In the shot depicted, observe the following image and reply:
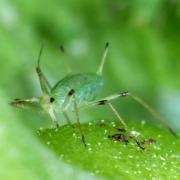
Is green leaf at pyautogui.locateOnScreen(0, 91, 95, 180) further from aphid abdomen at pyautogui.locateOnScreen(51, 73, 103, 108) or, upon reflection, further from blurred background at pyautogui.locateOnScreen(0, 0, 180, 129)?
blurred background at pyautogui.locateOnScreen(0, 0, 180, 129)

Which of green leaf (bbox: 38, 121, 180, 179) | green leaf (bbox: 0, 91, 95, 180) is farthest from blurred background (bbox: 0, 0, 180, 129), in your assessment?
green leaf (bbox: 0, 91, 95, 180)

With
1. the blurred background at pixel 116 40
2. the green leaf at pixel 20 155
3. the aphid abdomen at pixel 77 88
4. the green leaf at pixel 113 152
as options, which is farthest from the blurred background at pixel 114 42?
the green leaf at pixel 20 155

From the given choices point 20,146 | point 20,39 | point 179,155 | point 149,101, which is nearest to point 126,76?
point 149,101

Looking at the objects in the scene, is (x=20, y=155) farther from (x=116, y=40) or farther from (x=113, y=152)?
(x=116, y=40)

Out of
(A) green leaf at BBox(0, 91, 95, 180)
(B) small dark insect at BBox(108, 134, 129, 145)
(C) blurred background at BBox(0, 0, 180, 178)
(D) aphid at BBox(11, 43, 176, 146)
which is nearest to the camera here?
(A) green leaf at BBox(0, 91, 95, 180)

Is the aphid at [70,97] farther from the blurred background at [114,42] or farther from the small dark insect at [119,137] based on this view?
the small dark insect at [119,137]

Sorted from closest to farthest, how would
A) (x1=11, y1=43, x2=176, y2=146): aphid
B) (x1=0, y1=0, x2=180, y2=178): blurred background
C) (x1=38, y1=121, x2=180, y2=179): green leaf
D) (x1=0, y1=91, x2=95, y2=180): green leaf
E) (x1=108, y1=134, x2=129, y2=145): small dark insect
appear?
(x1=0, y1=91, x2=95, y2=180): green leaf → (x1=38, y1=121, x2=180, y2=179): green leaf → (x1=108, y1=134, x2=129, y2=145): small dark insect → (x1=11, y1=43, x2=176, y2=146): aphid → (x1=0, y1=0, x2=180, y2=178): blurred background

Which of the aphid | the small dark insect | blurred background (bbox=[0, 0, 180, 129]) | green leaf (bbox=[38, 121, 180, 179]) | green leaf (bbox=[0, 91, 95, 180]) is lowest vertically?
green leaf (bbox=[0, 91, 95, 180])

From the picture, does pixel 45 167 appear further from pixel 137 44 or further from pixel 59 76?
pixel 137 44
